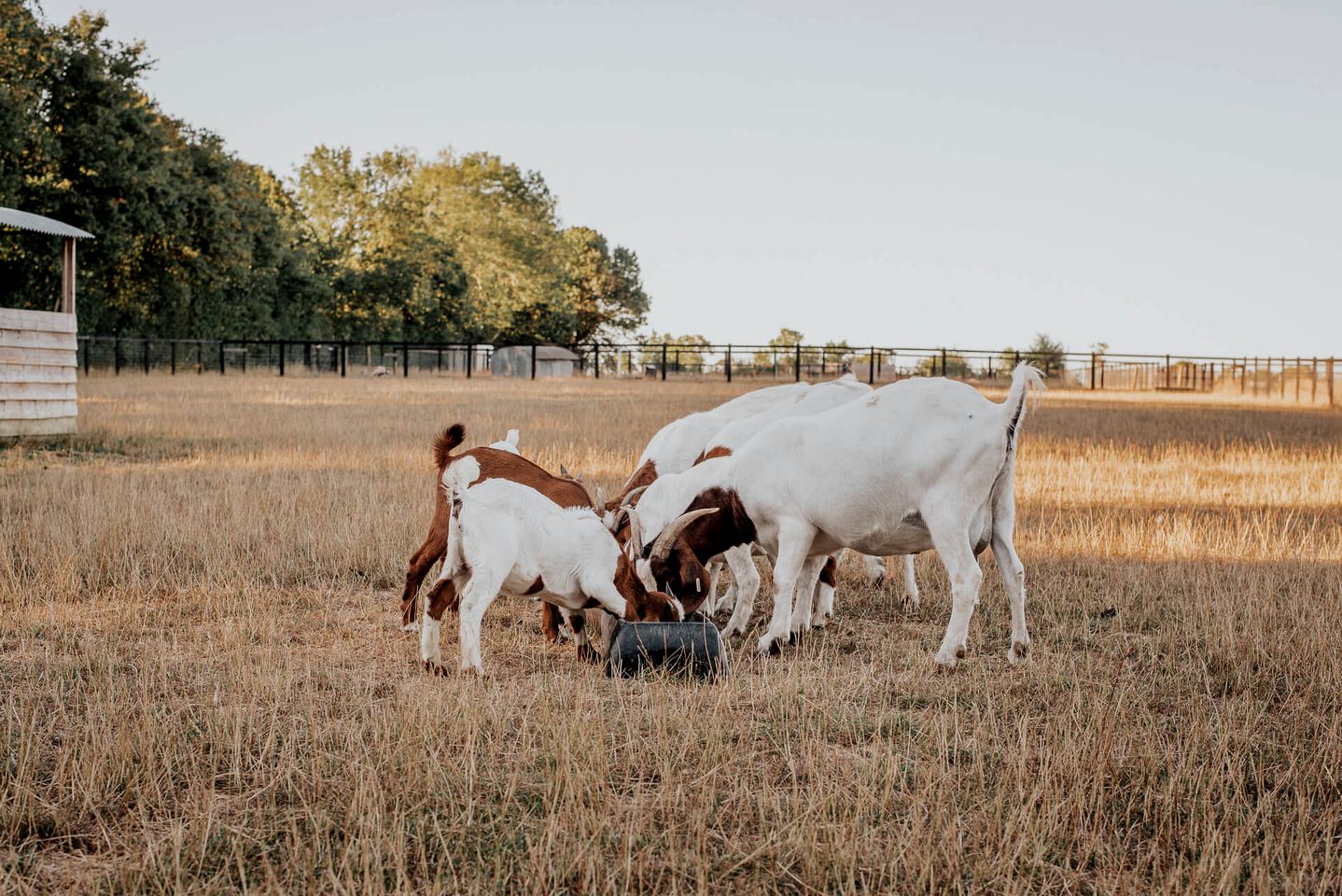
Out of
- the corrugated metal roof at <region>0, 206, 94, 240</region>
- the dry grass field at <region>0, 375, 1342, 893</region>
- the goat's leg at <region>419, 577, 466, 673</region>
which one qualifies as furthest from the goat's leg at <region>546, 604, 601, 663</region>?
the corrugated metal roof at <region>0, 206, 94, 240</region>

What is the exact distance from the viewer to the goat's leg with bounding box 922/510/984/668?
18.8ft

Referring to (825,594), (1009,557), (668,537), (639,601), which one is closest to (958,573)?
(1009,557)

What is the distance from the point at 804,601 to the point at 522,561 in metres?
1.84

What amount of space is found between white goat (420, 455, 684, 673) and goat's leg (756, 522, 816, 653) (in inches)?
26.2

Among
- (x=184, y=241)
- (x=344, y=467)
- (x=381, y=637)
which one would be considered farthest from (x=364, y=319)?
(x=381, y=637)

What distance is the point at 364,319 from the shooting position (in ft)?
202

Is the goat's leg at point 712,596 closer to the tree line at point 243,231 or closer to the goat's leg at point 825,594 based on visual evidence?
the goat's leg at point 825,594

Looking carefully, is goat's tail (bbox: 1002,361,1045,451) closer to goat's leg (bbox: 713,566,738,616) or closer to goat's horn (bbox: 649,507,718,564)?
goat's horn (bbox: 649,507,718,564)

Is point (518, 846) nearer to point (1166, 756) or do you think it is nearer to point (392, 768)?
point (392, 768)

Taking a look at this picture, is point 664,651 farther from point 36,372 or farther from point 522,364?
point 522,364

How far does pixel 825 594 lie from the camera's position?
22.8 ft

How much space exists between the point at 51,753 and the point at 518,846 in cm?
198

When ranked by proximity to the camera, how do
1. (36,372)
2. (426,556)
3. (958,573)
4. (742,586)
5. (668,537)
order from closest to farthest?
1. (958,573)
2. (668,537)
3. (426,556)
4. (742,586)
5. (36,372)

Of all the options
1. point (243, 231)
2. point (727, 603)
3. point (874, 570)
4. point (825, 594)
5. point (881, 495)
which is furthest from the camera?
point (243, 231)
